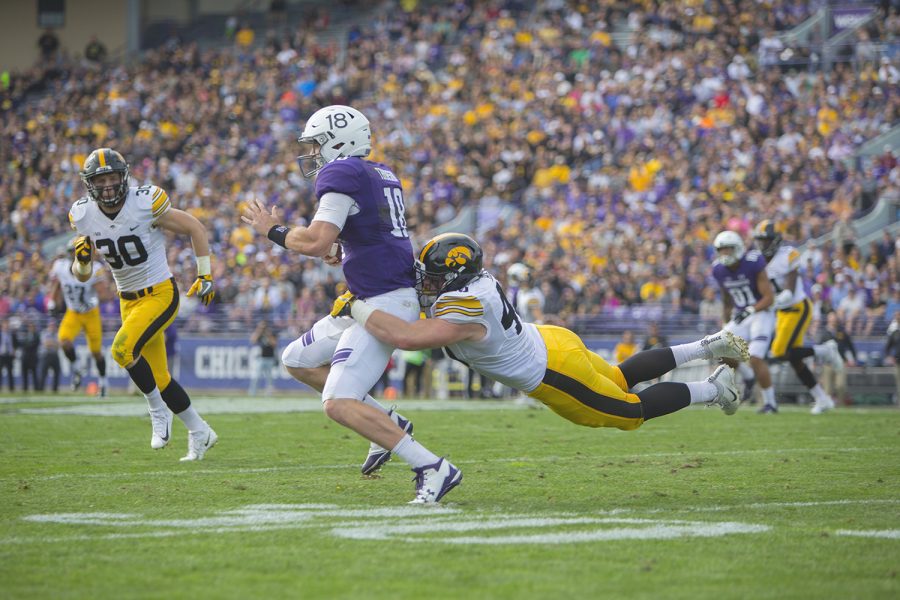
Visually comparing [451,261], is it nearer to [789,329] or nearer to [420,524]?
[420,524]

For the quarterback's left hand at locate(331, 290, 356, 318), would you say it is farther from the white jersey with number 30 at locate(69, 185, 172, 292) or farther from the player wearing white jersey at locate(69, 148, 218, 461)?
the white jersey with number 30 at locate(69, 185, 172, 292)

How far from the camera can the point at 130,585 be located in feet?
14.2

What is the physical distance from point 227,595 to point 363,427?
2.31m

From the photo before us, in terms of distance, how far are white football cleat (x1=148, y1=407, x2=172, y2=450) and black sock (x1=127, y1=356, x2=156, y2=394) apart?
219 millimetres

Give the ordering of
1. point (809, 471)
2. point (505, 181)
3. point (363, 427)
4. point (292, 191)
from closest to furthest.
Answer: point (363, 427) → point (809, 471) → point (505, 181) → point (292, 191)

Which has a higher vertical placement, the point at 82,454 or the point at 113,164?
the point at 113,164

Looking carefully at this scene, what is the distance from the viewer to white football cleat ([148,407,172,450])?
8.96 metres

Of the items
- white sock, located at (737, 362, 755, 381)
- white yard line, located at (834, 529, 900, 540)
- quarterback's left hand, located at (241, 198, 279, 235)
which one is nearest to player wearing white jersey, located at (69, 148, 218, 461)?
quarterback's left hand, located at (241, 198, 279, 235)

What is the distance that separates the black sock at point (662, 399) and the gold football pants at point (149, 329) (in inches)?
137

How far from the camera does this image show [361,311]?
649 centimetres

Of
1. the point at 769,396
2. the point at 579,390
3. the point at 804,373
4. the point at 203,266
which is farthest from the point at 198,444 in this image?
the point at 804,373

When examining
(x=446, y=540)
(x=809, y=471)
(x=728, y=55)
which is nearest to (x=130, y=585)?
(x=446, y=540)

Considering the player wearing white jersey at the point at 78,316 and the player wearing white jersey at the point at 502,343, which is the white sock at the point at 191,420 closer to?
the player wearing white jersey at the point at 502,343

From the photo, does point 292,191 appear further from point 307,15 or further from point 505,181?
point 307,15
